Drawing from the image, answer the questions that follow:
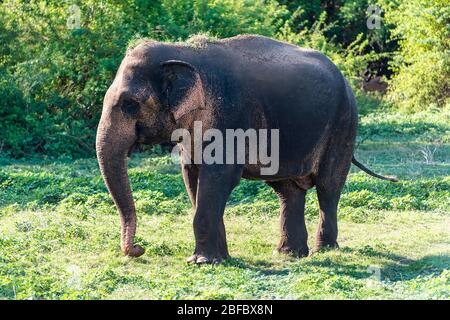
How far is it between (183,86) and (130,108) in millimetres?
531

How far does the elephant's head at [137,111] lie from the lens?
934cm

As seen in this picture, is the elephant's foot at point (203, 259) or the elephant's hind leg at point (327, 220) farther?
the elephant's hind leg at point (327, 220)

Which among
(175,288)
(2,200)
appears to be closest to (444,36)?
(2,200)

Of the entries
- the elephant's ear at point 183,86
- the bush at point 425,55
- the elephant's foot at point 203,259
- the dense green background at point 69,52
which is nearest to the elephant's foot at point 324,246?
the elephant's foot at point 203,259

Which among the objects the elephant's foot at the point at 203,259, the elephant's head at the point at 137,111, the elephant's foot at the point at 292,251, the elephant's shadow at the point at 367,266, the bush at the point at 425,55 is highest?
the elephant's head at the point at 137,111

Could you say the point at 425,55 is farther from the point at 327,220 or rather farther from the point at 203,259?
the point at 203,259

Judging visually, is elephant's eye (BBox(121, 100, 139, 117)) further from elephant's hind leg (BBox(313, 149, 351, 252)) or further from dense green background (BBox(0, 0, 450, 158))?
dense green background (BBox(0, 0, 450, 158))

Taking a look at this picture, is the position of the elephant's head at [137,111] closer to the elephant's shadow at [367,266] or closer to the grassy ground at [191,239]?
the grassy ground at [191,239]

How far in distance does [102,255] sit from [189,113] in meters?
1.58

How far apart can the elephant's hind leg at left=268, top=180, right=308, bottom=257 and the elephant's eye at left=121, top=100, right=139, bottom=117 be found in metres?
2.03

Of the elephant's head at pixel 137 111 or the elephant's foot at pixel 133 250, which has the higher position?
the elephant's head at pixel 137 111

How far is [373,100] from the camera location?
87.1ft

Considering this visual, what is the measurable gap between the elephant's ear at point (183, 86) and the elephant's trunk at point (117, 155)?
0.46m
